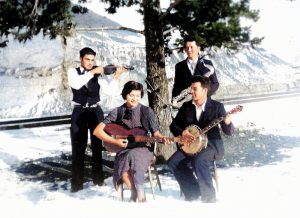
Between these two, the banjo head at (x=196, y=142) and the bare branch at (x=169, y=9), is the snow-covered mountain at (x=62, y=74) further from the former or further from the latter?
the banjo head at (x=196, y=142)

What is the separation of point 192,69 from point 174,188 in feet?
5.62

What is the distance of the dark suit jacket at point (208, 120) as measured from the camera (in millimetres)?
4246

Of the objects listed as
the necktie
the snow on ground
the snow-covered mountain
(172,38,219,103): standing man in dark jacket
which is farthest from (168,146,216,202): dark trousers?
the snow-covered mountain

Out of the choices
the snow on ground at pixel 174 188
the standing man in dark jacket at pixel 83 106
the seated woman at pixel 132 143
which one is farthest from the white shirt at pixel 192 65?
the snow on ground at pixel 174 188

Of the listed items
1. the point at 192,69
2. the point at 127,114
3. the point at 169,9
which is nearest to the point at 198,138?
the point at 127,114

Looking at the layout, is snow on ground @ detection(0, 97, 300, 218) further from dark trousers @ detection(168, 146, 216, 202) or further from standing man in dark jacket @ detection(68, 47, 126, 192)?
standing man in dark jacket @ detection(68, 47, 126, 192)

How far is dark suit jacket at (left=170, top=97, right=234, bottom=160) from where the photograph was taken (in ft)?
13.9

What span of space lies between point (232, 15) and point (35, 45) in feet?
150

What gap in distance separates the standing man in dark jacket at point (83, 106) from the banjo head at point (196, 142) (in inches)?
52.8

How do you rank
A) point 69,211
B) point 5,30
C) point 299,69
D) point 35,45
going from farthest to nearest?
point 299,69, point 35,45, point 5,30, point 69,211

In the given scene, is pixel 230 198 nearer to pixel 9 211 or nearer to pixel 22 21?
pixel 9 211

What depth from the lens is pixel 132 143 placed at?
4.18 metres

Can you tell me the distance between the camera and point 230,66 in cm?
5344

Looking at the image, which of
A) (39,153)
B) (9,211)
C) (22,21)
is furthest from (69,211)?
(39,153)
